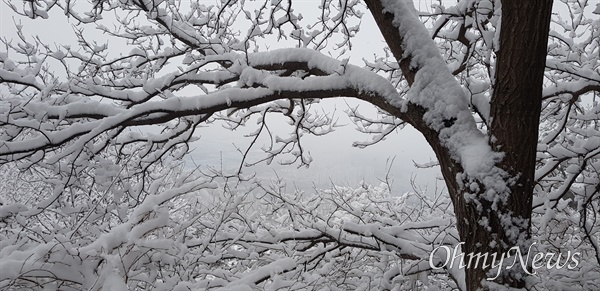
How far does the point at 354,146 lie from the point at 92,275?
11.7 ft

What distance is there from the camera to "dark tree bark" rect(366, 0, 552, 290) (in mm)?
1923

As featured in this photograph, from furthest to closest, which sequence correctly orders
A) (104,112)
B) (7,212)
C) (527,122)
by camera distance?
(7,212), (104,112), (527,122)

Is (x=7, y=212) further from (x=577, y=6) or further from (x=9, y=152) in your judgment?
(x=577, y=6)

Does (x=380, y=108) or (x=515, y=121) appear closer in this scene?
(x=515, y=121)

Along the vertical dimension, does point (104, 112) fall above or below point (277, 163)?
below

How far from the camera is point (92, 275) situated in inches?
65.3

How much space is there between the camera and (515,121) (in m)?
1.98

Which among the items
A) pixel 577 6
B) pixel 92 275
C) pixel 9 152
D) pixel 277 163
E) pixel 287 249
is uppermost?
pixel 577 6

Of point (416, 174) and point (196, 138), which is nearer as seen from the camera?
point (196, 138)

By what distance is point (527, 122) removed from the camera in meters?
1.98

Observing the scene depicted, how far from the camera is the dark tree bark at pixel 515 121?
1923 millimetres

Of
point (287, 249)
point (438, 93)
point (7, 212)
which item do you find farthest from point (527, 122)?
point (7, 212)

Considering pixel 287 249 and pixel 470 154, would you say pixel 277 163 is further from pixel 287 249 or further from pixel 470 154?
pixel 470 154

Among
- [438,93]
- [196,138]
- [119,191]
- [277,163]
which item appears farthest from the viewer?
[119,191]
